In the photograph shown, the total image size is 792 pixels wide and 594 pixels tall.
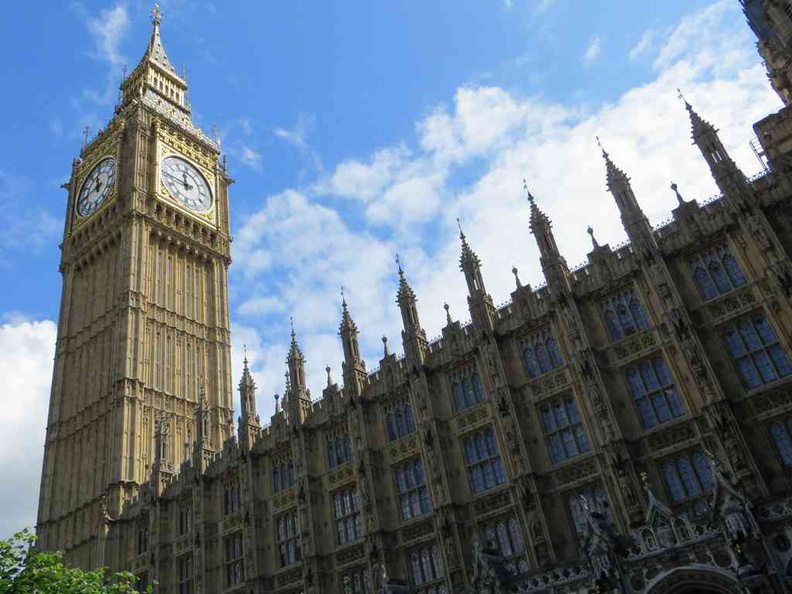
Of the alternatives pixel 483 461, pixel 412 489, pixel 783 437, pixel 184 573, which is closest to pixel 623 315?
pixel 783 437

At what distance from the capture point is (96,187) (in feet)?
224

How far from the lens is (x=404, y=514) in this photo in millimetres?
34156

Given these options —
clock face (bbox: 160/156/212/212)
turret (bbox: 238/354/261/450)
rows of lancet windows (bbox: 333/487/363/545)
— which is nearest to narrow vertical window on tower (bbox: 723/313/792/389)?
rows of lancet windows (bbox: 333/487/363/545)

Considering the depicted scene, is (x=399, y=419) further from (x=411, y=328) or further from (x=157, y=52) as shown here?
(x=157, y=52)

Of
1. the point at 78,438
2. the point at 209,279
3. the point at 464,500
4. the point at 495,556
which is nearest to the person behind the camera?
the point at 495,556

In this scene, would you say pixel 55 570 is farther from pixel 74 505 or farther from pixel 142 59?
pixel 142 59

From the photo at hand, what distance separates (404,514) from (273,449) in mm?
9920

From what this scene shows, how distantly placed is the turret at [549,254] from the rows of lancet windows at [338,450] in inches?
524

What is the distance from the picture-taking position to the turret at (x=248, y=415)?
41966 millimetres

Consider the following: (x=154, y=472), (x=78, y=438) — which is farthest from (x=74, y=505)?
(x=154, y=472)

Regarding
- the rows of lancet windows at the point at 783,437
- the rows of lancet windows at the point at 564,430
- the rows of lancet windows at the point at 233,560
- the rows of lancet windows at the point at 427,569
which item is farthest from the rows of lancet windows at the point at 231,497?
the rows of lancet windows at the point at 783,437

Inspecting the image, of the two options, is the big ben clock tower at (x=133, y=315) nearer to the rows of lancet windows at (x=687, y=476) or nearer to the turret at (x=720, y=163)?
the rows of lancet windows at (x=687, y=476)

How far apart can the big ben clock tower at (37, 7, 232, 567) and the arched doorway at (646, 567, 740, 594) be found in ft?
107

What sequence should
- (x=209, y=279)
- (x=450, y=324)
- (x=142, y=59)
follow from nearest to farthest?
(x=450, y=324)
(x=209, y=279)
(x=142, y=59)
